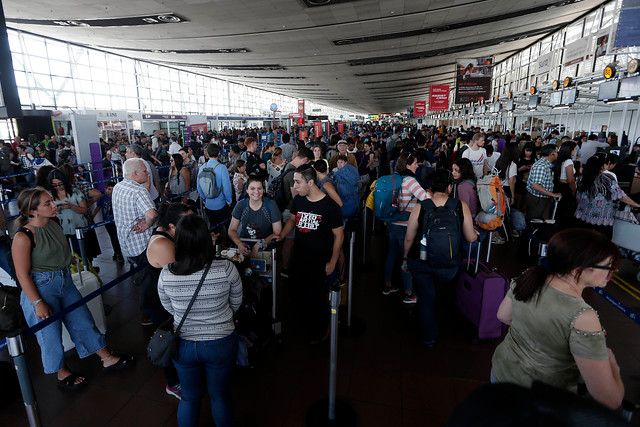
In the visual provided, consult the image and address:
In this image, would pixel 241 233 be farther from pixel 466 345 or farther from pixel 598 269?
pixel 598 269

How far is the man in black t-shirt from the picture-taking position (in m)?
3.09

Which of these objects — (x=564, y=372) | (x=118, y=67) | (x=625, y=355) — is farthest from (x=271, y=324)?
(x=118, y=67)

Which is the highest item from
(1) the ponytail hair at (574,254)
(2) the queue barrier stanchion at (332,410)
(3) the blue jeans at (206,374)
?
(1) the ponytail hair at (574,254)

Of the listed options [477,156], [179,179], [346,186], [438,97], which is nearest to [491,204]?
[346,186]

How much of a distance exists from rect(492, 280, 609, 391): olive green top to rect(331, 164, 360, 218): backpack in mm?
3380

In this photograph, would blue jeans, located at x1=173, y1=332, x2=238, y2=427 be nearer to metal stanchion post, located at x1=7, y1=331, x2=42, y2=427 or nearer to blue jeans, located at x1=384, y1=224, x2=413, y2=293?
metal stanchion post, located at x1=7, y1=331, x2=42, y2=427

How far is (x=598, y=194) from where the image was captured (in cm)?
499

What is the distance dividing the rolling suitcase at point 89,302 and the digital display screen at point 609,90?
34.5 feet

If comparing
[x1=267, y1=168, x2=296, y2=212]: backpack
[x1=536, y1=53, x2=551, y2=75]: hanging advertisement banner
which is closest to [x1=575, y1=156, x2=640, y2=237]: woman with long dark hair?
[x1=267, y1=168, x2=296, y2=212]: backpack

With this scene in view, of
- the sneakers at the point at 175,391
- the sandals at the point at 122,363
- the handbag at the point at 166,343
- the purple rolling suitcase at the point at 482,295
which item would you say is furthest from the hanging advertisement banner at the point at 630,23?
the sandals at the point at 122,363

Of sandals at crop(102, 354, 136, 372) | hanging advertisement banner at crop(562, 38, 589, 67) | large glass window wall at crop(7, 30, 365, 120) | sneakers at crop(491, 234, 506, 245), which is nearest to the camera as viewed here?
sandals at crop(102, 354, 136, 372)

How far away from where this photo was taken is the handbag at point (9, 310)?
2.59 m

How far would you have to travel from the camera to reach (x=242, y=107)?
47.2 m

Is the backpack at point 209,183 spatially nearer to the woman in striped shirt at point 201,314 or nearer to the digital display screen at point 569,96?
the woman in striped shirt at point 201,314
